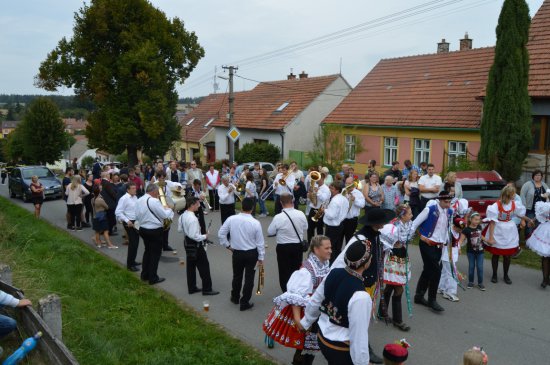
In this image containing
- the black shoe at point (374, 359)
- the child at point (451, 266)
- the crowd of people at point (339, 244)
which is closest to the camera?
the crowd of people at point (339, 244)

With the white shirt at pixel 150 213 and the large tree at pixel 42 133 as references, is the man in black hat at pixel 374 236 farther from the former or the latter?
the large tree at pixel 42 133

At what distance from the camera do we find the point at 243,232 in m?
7.41

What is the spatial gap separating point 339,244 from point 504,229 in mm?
3101

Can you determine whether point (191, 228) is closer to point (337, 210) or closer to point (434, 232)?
point (337, 210)

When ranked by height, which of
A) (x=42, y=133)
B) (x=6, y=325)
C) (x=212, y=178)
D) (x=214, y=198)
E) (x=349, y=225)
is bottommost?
(x=6, y=325)

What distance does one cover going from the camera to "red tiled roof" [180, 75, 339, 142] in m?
32.2

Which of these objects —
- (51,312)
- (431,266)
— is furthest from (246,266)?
(51,312)

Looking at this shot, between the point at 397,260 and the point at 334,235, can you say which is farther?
the point at 334,235

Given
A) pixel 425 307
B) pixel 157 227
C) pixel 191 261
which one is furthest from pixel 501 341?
pixel 157 227

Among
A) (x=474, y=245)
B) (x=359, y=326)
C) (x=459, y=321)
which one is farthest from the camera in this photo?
(x=474, y=245)

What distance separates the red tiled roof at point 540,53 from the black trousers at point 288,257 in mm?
13015

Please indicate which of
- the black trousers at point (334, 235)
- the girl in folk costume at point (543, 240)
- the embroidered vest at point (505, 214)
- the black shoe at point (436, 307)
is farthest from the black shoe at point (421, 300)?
the girl in folk costume at point (543, 240)

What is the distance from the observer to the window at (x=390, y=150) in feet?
79.9

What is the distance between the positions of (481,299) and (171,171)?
38.1ft
